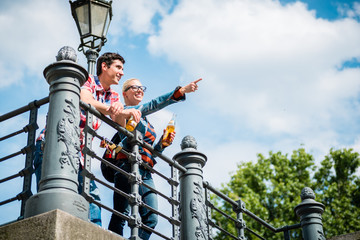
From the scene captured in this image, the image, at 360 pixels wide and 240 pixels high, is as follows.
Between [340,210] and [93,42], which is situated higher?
[340,210]

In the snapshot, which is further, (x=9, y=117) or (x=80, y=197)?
(x=9, y=117)

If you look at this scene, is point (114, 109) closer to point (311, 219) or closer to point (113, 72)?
point (113, 72)

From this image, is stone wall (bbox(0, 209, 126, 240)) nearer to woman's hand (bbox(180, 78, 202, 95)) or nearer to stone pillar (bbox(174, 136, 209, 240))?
stone pillar (bbox(174, 136, 209, 240))

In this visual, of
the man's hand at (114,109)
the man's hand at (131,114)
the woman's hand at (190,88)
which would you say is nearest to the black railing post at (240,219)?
the woman's hand at (190,88)

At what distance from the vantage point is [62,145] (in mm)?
4457

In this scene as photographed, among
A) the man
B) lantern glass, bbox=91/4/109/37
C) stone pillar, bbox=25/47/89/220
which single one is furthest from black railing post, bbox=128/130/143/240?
lantern glass, bbox=91/4/109/37

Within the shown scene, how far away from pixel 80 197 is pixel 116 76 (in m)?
1.92

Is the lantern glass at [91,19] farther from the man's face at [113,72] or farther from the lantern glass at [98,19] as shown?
the man's face at [113,72]

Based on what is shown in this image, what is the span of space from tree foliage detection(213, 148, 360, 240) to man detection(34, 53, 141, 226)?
15170 mm

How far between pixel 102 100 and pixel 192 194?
1.47 m

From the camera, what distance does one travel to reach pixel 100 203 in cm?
481

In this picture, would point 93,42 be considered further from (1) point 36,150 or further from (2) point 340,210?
(2) point 340,210

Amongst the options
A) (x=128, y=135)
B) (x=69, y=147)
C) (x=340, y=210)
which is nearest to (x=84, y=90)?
(x=128, y=135)

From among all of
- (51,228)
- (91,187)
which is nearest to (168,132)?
(91,187)
